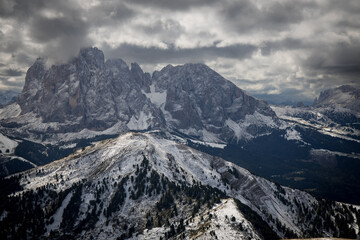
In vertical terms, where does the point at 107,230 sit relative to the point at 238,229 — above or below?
below

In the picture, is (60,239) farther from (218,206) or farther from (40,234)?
(218,206)

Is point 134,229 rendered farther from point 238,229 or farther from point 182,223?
point 238,229

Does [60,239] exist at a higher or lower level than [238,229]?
lower

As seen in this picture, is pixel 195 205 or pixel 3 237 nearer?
pixel 3 237

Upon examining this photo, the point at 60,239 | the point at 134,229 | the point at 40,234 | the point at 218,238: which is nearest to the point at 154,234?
the point at 134,229

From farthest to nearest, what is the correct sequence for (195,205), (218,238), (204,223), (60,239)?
(195,205) < (60,239) < (204,223) < (218,238)

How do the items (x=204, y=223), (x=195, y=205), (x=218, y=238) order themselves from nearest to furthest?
(x=218, y=238) → (x=204, y=223) → (x=195, y=205)

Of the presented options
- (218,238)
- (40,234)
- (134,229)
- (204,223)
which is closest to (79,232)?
(40,234)

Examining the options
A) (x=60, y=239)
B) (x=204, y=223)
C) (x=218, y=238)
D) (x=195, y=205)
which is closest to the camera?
(x=218, y=238)

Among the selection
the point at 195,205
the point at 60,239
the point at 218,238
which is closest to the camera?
the point at 218,238
